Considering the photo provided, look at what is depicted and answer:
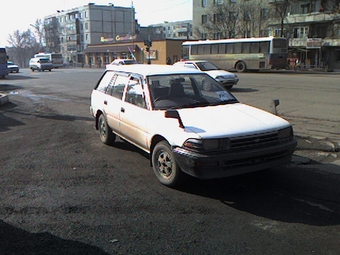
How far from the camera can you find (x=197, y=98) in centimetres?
576

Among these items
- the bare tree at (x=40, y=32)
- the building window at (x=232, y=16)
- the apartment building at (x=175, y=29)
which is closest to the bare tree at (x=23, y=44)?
the bare tree at (x=40, y=32)

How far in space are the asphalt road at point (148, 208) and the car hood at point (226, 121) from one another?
0.88 metres

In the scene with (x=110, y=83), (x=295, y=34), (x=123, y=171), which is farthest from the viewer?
(x=295, y=34)

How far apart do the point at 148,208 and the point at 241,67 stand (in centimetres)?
3140

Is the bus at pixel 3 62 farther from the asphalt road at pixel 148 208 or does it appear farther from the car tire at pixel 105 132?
the car tire at pixel 105 132

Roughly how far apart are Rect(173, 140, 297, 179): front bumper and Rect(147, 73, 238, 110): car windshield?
47.5 inches

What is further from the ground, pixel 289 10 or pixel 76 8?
pixel 76 8

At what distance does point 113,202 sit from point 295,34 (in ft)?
170

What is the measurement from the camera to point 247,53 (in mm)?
33219

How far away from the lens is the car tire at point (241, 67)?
33.6 metres

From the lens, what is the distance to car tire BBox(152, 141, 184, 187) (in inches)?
185

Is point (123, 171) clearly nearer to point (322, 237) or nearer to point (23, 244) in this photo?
point (23, 244)

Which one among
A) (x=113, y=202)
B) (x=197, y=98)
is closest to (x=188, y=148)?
(x=113, y=202)

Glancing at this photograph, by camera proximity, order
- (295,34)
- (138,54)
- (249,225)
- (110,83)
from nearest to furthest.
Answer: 1. (249,225)
2. (110,83)
3. (295,34)
4. (138,54)
